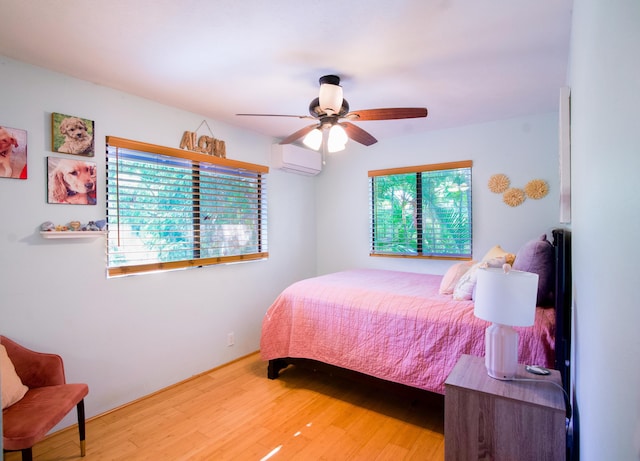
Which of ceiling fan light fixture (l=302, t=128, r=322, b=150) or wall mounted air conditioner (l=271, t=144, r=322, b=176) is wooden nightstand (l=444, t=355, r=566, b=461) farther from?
wall mounted air conditioner (l=271, t=144, r=322, b=176)

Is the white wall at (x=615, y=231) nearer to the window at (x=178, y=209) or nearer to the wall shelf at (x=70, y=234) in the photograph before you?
the wall shelf at (x=70, y=234)

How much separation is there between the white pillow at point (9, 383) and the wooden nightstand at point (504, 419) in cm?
228

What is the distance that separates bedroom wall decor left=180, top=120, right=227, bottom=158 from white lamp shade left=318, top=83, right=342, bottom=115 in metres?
1.45

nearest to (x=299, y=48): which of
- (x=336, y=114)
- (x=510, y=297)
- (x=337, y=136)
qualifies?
(x=336, y=114)

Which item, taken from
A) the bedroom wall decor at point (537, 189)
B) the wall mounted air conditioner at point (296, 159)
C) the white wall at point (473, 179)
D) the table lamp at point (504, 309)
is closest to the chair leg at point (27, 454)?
the table lamp at point (504, 309)

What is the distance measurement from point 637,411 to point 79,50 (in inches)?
109

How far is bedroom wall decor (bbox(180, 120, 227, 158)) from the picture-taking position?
3166 millimetres

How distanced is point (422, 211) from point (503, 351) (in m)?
2.57

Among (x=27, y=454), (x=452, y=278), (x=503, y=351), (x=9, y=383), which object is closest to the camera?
(x=503, y=351)

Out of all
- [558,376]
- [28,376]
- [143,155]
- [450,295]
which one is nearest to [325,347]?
[450,295]

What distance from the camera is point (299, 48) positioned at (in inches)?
80.8

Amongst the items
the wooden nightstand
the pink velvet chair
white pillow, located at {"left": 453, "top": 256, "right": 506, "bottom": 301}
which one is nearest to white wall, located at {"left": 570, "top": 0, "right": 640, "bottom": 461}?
the wooden nightstand

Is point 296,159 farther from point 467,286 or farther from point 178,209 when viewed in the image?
point 467,286

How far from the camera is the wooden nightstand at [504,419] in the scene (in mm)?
1362
